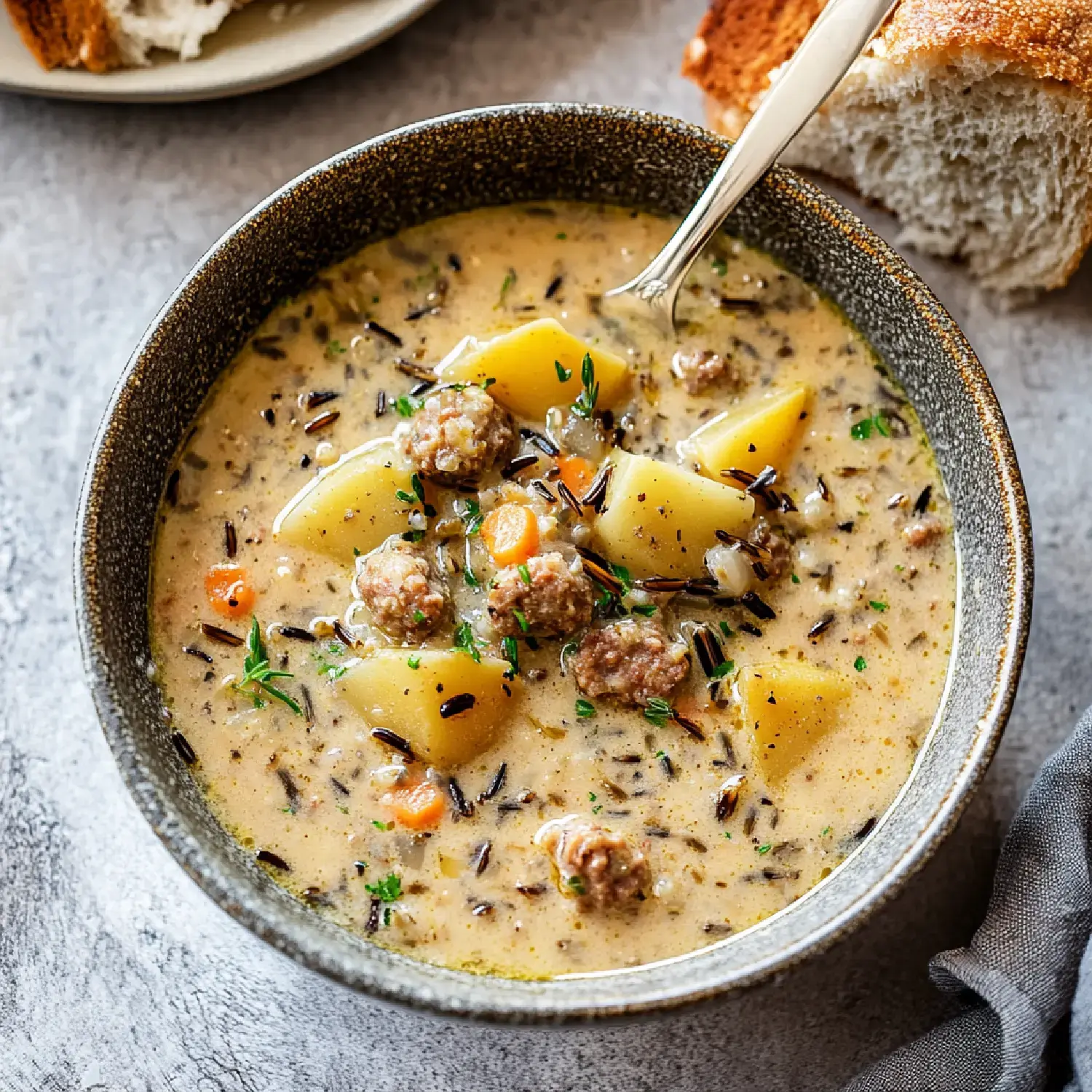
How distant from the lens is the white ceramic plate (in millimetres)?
3514

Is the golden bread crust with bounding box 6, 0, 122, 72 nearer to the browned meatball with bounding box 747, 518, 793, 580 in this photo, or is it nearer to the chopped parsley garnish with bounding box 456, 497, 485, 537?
the chopped parsley garnish with bounding box 456, 497, 485, 537

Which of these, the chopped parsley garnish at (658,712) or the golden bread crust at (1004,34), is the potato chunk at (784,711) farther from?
the golden bread crust at (1004,34)

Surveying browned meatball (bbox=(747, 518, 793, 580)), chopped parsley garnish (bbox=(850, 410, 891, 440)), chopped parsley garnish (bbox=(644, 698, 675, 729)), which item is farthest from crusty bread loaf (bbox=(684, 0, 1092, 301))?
chopped parsley garnish (bbox=(644, 698, 675, 729))

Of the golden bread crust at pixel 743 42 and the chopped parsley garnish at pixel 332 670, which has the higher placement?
the golden bread crust at pixel 743 42

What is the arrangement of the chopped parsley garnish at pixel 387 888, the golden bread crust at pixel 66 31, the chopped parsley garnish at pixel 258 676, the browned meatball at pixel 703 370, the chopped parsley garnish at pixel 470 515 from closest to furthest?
the chopped parsley garnish at pixel 387 888
the chopped parsley garnish at pixel 258 676
the chopped parsley garnish at pixel 470 515
the browned meatball at pixel 703 370
the golden bread crust at pixel 66 31

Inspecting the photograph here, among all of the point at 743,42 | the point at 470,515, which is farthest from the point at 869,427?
the point at 743,42

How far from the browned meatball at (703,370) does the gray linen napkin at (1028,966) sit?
115cm

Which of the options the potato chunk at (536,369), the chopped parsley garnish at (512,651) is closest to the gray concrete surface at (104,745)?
the chopped parsley garnish at (512,651)

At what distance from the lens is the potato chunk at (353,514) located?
296 centimetres

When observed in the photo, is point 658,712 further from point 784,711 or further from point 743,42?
point 743,42

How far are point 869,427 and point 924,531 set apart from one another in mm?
275

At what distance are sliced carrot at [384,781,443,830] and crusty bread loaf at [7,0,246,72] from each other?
206cm

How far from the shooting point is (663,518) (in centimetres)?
292

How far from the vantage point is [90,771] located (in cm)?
333
